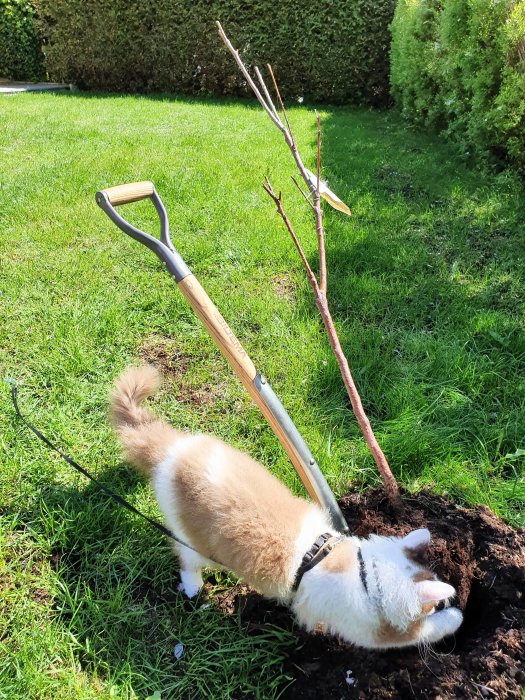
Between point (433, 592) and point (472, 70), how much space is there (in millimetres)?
6106

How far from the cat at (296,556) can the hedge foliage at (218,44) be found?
10517 millimetres

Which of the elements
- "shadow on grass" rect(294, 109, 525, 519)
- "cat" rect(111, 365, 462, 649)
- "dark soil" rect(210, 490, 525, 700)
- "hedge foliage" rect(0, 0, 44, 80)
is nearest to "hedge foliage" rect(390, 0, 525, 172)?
"shadow on grass" rect(294, 109, 525, 519)

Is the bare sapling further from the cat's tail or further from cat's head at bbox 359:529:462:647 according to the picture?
the cat's tail

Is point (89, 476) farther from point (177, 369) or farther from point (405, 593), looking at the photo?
point (405, 593)

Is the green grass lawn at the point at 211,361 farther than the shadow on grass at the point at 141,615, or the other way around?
the green grass lawn at the point at 211,361

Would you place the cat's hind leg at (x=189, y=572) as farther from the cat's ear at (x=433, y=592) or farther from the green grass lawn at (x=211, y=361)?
the cat's ear at (x=433, y=592)

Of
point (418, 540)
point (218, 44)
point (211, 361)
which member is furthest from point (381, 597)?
point (218, 44)

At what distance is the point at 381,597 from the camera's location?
1.57 metres

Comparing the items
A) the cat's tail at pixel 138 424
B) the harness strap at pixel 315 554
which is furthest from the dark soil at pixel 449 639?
the cat's tail at pixel 138 424

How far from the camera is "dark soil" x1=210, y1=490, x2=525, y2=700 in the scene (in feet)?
5.11

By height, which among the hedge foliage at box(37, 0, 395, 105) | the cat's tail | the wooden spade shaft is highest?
the hedge foliage at box(37, 0, 395, 105)

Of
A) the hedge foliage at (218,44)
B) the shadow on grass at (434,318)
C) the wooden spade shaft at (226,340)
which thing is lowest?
the shadow on grass at (434,318)

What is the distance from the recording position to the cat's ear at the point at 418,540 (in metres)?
1.68

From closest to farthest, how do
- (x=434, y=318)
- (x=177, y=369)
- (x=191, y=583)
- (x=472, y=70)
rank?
(x=191, y=583) → (x=177, y=369) → (x=434, y=318) → (x=472, y=70)
